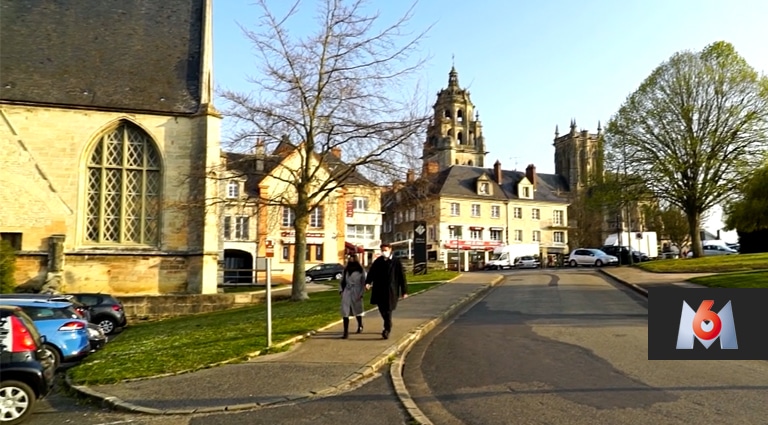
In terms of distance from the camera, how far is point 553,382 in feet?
27.7

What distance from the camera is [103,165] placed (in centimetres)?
2570

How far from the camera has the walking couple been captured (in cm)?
1224

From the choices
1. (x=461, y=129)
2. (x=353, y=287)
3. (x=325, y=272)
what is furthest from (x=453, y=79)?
(x=353, y=287)

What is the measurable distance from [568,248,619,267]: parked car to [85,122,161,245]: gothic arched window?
39.6 metres

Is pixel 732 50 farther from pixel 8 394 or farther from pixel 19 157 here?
pixel 8 394

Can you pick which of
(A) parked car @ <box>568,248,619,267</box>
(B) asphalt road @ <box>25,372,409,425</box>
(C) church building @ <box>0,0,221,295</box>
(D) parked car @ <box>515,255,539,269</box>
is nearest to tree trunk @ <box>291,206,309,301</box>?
(C) church building @ <box>0,0,221,295</box>

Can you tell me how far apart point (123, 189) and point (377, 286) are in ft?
56.6

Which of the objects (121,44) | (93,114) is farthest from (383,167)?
(121,44)

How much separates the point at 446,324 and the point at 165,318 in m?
13.3

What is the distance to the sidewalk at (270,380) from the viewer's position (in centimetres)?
775

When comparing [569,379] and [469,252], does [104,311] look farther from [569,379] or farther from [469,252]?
[469,252]

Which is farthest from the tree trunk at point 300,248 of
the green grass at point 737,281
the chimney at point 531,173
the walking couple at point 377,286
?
the chimney at point 531,173

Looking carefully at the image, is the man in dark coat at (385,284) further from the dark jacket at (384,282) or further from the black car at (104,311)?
the black car at (104,311)

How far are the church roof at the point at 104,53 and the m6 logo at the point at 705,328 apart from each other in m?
21.5
